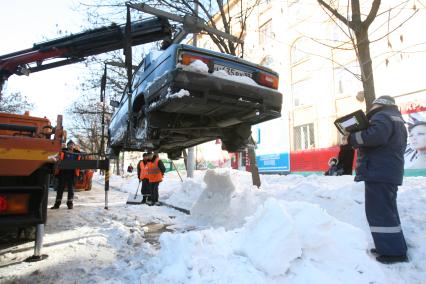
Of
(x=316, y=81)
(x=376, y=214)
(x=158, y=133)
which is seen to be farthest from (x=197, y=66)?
(x=316, y=81)

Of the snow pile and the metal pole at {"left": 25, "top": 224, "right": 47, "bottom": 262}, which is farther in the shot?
the snow pile

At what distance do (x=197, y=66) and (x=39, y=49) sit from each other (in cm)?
557

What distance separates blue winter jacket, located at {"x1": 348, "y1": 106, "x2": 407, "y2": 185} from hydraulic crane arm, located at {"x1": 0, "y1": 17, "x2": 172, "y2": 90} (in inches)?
200

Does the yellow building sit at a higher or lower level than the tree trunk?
higher

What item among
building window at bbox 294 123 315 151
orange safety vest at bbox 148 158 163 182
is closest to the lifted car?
orange safety vest at bbox 148 158 163 182

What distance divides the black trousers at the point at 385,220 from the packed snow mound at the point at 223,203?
2.41 meters

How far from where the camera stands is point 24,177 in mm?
3506

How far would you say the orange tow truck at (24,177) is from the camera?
3.26m

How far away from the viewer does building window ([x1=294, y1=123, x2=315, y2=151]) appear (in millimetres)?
21297

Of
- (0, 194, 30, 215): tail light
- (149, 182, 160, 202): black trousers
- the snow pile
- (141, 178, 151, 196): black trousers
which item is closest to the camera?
(0, 194, 30, 215): tail light

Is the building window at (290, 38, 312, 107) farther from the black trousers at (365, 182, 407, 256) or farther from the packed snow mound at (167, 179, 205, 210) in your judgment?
the black trousers at (365, 182, 407, 256)

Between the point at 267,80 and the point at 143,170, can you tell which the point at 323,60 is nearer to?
the point at 143,170

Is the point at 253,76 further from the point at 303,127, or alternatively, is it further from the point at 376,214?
the point at 303,127

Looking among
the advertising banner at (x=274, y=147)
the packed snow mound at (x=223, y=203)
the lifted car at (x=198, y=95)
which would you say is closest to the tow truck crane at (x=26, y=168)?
the lifted car at (x=198, y=95)
